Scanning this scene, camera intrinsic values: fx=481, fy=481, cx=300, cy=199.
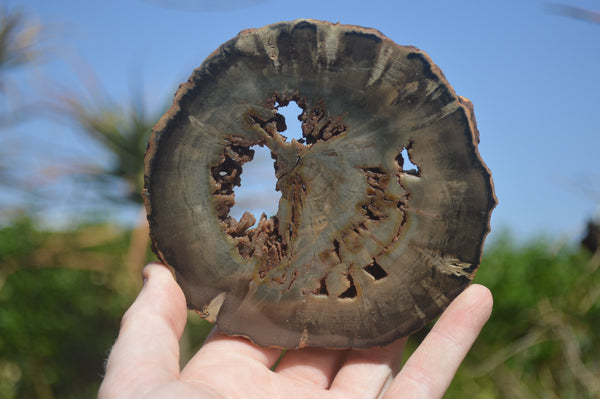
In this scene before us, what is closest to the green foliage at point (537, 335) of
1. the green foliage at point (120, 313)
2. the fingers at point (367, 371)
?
the green foliage at point (120, 313)

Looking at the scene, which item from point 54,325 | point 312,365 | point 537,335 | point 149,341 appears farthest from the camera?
point 54,325

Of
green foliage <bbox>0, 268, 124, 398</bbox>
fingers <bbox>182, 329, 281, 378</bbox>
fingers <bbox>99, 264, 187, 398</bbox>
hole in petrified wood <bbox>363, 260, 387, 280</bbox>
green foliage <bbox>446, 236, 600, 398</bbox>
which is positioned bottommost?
green foliage <bbox>0, 268, 124, 398</bbox>

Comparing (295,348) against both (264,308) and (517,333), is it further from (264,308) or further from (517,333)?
(517,333)

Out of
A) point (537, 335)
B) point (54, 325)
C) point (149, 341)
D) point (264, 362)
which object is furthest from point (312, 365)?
point (54, 325)

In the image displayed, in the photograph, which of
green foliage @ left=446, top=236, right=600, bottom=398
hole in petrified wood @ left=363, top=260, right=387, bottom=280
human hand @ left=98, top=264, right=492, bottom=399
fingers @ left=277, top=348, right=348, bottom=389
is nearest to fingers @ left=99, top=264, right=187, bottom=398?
human hand @ left=98, top=264, right=492, bottom=399

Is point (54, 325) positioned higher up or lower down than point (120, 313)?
lower down

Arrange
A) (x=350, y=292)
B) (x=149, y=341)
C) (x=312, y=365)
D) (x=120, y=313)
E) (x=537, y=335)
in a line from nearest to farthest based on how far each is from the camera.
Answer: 1. (x=149, y=341)
2. (x=350, y=292)
3. (x=312, y=365)
4. (x=537, y=335)
5. (x=120, y=313)

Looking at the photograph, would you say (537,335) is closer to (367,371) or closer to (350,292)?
(367,371)

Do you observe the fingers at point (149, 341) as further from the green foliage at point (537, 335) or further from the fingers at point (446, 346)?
the green foliage at point (537, 335)

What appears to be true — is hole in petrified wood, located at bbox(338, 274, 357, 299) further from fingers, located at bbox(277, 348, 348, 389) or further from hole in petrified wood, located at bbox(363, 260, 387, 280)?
fingers, located at bbox(277, 348, 348, 389)
